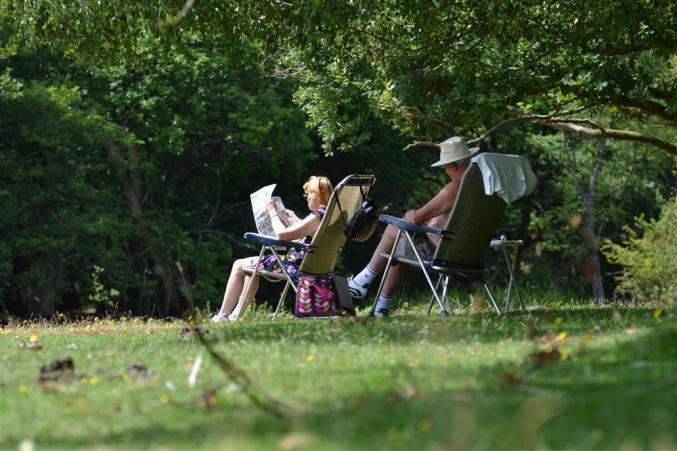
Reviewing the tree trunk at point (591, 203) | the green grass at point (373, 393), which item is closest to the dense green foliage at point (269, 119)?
the tree trunk at point (591, 203)

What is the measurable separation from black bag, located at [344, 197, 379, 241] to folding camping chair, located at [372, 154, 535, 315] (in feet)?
1.19

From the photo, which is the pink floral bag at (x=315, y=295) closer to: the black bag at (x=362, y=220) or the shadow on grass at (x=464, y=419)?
the black bag at (x=362, y=220)

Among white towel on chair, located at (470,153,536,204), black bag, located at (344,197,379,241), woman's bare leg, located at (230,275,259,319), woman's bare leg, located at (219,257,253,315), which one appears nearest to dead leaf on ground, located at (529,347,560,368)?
white towel on chair, located at (470,153,536,204)

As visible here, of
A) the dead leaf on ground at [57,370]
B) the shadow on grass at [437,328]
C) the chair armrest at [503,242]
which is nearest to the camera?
the dead leaf on ground at [57,370]

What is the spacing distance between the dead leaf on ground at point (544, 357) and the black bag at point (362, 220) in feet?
15.1

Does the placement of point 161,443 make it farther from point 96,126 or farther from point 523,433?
point 96,126

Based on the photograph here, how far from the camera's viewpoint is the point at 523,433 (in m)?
3.66

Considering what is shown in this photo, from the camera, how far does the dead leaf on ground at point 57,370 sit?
567 centimetres

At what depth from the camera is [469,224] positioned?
31.8ft

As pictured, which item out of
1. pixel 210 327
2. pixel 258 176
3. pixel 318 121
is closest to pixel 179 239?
pixel 258 176

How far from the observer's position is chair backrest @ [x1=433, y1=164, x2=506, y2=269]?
9.55 metres

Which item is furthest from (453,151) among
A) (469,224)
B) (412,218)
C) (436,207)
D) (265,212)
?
(265,212)

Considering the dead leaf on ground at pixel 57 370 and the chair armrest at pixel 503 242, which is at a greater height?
the dead leaf on ground at pixel 57 370

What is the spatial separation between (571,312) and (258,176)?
23.2m
